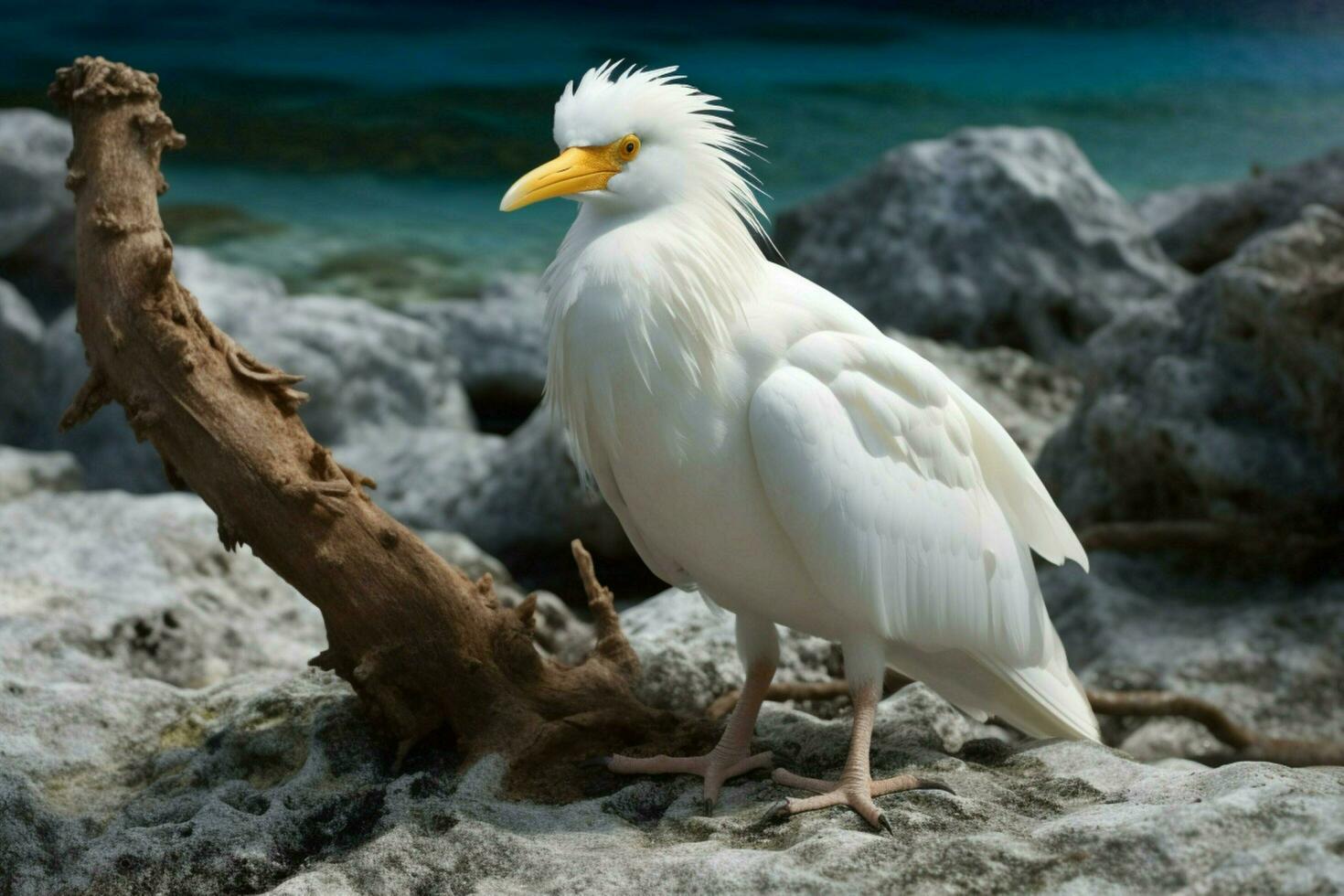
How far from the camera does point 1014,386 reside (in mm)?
6699

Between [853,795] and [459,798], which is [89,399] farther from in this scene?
[853,795]

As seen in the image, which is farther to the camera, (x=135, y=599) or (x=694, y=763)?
(x=135, y=599)

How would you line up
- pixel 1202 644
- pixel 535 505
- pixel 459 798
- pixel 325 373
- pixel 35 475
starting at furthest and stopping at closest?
pixel 325 373
pixel 535 505
pixel 35 475
pixel 1202 644
pixel 459 798

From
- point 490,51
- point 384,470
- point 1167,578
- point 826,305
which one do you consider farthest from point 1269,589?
point 490,51

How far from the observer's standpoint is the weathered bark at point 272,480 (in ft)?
9.84

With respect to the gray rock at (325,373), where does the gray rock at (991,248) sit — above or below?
above

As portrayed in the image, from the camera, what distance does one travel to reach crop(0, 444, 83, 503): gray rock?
5.84 metres

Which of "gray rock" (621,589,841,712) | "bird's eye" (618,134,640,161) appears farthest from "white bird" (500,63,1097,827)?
"gray rock" (621,589,841,712)

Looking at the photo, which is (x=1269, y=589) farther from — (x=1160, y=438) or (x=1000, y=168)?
(x=1000, y=168)

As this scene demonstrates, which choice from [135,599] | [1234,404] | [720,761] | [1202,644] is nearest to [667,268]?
[720,761]

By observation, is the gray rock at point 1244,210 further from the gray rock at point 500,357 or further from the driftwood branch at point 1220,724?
the driftwood branch at point 1220,724

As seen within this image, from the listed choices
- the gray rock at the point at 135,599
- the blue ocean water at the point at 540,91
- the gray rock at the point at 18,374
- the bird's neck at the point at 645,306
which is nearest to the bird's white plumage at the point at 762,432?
the bird's neck at the point at 645,306

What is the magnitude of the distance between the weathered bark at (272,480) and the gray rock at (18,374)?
598 centimetres

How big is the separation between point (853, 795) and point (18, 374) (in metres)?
7.48
